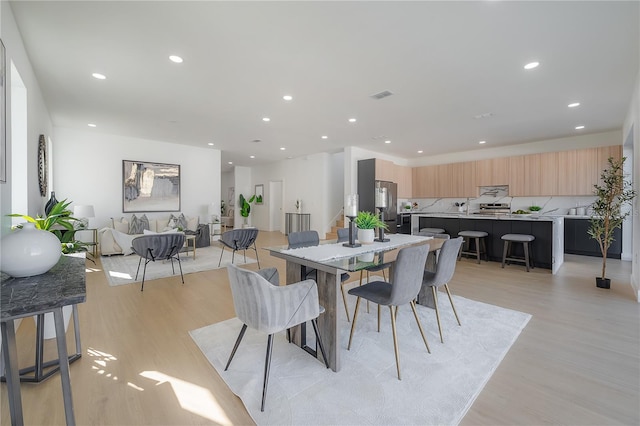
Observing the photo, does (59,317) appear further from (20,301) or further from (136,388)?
(136,388)

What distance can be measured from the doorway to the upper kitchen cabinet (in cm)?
658

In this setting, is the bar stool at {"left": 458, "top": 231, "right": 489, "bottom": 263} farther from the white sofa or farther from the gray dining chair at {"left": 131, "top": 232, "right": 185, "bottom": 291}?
the white sofa

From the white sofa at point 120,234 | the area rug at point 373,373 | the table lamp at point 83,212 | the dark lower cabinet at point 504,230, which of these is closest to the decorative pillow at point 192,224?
the white sofa at point 120,234

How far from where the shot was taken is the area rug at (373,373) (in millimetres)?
1547

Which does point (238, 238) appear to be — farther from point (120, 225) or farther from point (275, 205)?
Answer: point (275, 205)

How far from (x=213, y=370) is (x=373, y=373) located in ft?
3.72

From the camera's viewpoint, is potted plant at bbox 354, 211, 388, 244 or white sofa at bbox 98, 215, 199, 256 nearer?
potted plant at bbox 354, 211, 388, 244

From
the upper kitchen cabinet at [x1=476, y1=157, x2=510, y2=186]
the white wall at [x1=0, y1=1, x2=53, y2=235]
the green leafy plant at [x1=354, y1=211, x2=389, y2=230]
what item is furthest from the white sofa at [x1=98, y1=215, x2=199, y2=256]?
the upper kitchen cabinet at [x1=476, y1=157, x2=510, y2=186]

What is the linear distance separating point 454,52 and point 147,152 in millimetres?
7135

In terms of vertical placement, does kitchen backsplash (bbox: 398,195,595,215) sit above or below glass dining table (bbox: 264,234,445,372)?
above

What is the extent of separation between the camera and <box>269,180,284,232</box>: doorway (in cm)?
1050

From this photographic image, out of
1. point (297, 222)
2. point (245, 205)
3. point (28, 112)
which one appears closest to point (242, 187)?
point (245, 205)

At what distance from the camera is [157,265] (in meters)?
5.07

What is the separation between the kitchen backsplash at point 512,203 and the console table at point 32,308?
27.5 feet
